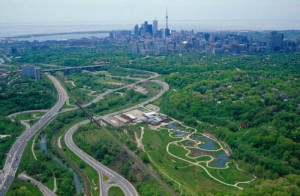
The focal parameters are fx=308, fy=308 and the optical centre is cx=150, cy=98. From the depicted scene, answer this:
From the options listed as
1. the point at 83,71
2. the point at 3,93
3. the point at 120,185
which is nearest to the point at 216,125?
the point at 120,185

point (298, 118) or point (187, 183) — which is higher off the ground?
point (298, 118)

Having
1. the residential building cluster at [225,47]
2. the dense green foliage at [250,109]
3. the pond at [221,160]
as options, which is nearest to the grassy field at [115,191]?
the pond at [221,160]

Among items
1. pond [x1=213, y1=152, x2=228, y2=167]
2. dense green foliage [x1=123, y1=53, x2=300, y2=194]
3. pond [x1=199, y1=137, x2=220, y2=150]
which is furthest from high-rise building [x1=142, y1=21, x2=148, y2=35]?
pond [x1=213, y1=152, x2=228, y2=167]

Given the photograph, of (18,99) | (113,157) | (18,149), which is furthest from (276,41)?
(18,149)

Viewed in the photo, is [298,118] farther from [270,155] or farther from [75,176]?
[75,176]

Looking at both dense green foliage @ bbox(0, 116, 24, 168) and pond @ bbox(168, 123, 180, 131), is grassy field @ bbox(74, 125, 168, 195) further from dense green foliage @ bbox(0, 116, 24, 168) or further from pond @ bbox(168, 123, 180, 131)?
pond @ bbox(168, 123, 180, 131)

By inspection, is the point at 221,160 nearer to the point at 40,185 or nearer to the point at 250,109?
the point at 250,109

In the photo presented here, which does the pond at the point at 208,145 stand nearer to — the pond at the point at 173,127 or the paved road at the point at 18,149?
the pond at the point at 173,127
